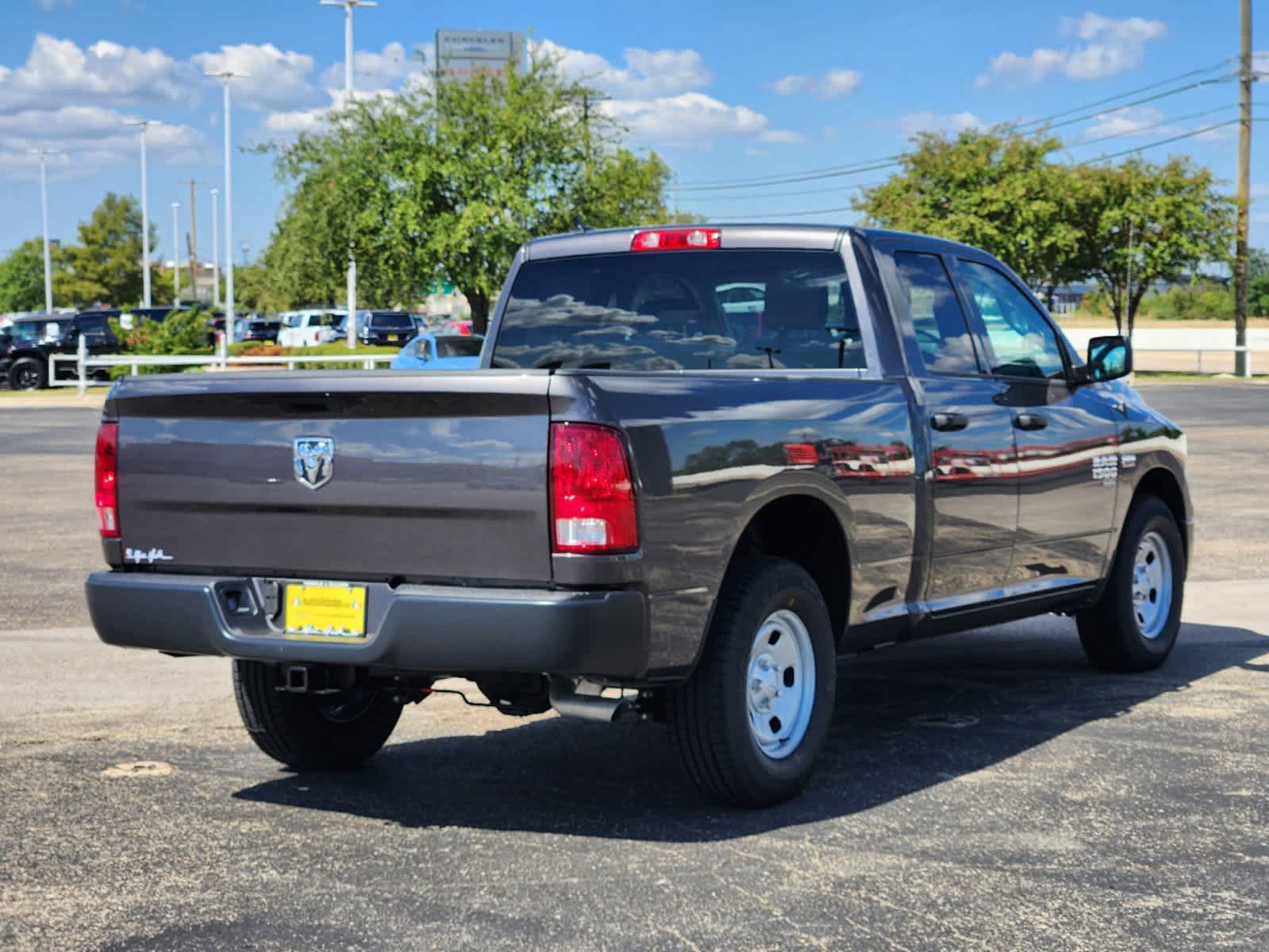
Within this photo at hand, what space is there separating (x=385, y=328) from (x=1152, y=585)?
2239 inches

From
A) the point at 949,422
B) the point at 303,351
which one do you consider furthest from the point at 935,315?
the point at 303,351

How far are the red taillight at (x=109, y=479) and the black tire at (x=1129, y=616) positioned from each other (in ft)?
14.4

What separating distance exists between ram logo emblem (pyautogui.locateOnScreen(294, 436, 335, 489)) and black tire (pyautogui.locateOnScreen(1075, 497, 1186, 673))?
4088 millimetres

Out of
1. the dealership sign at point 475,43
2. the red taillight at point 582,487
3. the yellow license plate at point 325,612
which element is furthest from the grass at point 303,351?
the dealership sign at point 475,43

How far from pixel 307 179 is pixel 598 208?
740 centimetres

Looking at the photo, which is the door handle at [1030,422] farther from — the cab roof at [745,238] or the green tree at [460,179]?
the green tree at [460,179]

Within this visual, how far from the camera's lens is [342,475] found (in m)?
5.40

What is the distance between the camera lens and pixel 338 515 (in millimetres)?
5418

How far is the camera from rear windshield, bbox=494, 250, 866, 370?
6.79 m

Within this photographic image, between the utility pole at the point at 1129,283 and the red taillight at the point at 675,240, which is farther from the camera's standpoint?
the utility pole at the point at 1129,283

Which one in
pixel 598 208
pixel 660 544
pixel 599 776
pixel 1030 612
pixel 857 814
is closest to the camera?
pixel 660 544

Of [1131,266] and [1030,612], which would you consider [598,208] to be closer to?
[1131,266]

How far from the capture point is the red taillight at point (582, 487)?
16.7 feet

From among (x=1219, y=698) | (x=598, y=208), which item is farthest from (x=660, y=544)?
(x=598, y=208)
